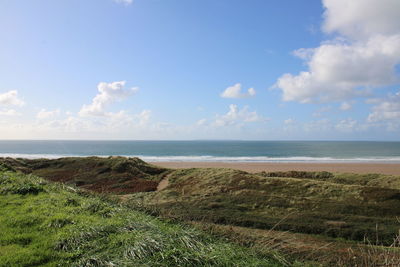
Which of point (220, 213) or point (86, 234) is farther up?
point (86, 234)

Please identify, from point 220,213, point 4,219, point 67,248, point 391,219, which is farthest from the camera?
point 220,213

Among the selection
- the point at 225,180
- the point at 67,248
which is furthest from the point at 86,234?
the point at 225,180

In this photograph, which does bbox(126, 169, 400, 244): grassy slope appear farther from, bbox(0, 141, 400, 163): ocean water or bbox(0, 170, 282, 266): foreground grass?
bbox(0, 141, 400, 163): ocean water

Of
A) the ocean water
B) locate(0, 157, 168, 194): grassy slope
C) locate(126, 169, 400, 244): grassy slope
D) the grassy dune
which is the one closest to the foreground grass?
the grassy dune

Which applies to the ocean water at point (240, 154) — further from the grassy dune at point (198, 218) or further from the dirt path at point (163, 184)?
the grassy dune at point (198, 218)

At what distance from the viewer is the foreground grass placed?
5514 millimetres

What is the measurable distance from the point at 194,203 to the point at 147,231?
11.1 m

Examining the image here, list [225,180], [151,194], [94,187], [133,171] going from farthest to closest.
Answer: [133,171] < [94,187] < [225,180] < [151,194]

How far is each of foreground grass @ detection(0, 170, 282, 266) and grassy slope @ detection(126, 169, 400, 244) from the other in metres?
3.80

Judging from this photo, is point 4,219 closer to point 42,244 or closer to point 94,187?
point 42,244

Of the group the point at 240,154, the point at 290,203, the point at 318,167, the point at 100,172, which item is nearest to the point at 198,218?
the point at 290,203

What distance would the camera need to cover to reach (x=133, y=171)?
30.1 m

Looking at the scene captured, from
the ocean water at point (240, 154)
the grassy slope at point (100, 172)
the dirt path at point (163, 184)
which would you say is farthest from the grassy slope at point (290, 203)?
the ocean water at point (240, 154)

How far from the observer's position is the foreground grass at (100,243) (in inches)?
217
